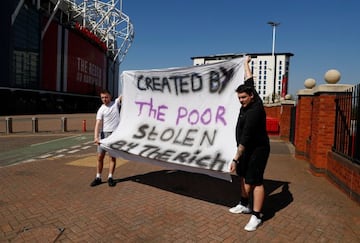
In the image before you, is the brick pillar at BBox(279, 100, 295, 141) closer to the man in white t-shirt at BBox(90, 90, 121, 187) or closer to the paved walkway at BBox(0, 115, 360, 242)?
the paved walkway at BBox(0, 115, 360, 242)

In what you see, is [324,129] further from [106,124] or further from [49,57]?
[49,57]

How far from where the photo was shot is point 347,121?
6.06 meters

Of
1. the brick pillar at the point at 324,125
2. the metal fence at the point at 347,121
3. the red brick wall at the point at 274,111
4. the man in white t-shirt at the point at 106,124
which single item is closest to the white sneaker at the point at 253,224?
the metal fence at the point at 347,121

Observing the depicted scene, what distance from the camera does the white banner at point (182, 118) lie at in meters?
4.39

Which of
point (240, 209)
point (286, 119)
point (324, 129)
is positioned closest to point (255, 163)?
point (240, 209)

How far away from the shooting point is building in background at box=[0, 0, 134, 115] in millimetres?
33219

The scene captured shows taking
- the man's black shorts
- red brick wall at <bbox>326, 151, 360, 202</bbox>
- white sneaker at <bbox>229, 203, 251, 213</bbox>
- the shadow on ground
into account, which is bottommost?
the shadow on ground

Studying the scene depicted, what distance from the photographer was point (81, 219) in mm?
4020

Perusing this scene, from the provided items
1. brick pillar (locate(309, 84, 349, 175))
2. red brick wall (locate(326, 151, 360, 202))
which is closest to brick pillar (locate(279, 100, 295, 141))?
brick pillar (locate(309, 84, 349, 175))

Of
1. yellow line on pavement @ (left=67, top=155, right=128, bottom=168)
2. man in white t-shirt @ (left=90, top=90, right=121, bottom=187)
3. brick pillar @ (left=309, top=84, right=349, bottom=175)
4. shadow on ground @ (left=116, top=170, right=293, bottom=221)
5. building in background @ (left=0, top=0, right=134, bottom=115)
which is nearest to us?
shadow on ground @ (left=116, top=170, right=293, bottom=221)

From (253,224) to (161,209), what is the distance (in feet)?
4.46

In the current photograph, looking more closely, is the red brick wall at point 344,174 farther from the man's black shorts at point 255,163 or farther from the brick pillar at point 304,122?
the brick pillar at point 304,122

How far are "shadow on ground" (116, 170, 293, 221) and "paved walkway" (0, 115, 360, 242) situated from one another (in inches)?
0.6

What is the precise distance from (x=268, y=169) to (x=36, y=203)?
508cm
